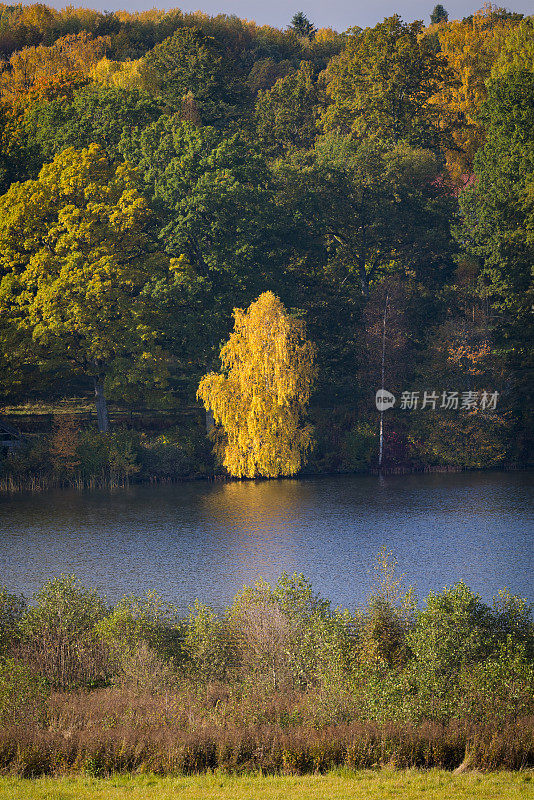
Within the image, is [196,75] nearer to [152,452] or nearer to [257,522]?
[152,452]

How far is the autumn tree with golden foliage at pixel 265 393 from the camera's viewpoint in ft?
168

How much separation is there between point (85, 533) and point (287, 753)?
23.0m

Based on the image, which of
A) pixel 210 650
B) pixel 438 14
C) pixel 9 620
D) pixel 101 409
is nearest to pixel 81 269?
pixel 101 409

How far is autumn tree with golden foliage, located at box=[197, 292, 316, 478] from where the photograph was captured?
168 feet

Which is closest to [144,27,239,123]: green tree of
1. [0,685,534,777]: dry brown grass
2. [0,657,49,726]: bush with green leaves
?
[0,657,49,726]: bush with green leaves

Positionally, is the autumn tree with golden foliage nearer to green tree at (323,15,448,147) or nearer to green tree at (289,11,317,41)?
green tree at (323,15,448,147)

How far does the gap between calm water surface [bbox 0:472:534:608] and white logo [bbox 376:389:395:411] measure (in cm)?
597

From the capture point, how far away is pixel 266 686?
21812 mm

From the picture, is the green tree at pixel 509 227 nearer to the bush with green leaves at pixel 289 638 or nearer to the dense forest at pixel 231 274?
the dense forest at pixel 231 274

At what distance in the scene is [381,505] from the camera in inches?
1756

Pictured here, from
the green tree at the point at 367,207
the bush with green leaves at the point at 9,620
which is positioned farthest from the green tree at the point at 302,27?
the bush with green leaves at the point at 9,620

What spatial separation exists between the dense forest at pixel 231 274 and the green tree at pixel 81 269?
12cm

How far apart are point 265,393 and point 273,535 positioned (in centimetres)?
1323

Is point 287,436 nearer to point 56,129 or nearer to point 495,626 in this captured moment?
point 56,129
